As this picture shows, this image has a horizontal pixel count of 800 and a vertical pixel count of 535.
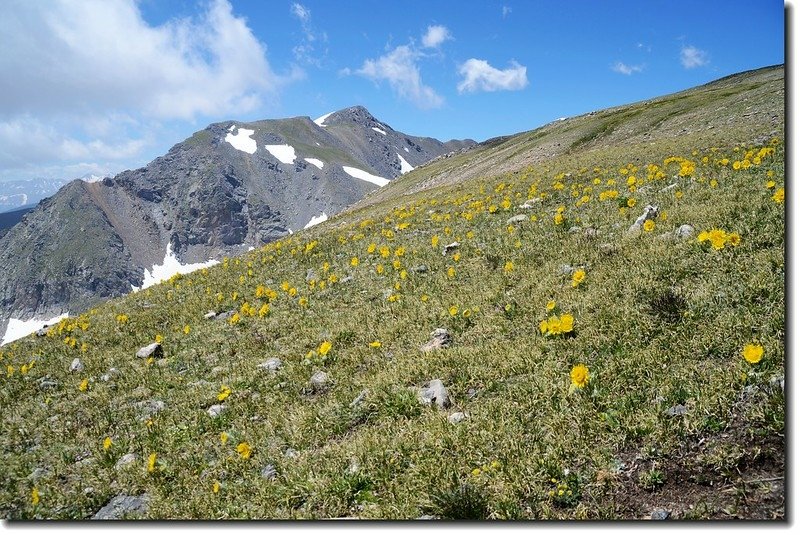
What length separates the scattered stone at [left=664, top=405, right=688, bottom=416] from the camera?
177 inches

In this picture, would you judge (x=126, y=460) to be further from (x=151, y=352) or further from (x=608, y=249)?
(x=608, y=249)

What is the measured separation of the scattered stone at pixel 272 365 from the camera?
8438 mm

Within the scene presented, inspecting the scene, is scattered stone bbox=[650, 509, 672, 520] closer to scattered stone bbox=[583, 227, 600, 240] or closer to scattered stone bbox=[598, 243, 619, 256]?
scattered stone bbox=[598, 243, 619, 256]

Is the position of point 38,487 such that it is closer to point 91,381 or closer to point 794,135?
point 91,381

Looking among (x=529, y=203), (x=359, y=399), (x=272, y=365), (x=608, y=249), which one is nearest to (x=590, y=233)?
(x=608, y=249)

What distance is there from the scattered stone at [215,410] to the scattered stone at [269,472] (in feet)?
6.60

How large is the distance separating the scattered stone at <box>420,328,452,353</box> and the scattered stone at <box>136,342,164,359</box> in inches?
249

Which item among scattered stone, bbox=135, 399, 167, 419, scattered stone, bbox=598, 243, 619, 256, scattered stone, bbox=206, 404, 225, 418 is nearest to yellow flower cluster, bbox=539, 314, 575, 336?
scattered stone, bbox=598, 243, 619, 256

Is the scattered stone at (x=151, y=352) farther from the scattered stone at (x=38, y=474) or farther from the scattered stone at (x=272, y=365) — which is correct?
the scattered stone at (x=38, y=474)

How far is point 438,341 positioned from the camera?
24.8ft

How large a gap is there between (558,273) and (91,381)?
9492 millimetres

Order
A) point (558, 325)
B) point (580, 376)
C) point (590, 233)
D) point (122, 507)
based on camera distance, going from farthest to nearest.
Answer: point (590, 233)
point (558, 325)
point (122, 507)
point (580, 376)

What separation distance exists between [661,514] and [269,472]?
405 centimetres

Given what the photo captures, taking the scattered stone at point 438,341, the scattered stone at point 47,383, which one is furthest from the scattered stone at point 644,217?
the scattered stone at point 47,383
